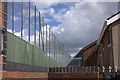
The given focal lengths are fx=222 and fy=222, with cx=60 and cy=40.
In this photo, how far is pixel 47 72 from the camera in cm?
3522

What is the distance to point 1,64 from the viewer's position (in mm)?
14062

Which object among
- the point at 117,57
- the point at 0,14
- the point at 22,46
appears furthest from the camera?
the point at 117,57

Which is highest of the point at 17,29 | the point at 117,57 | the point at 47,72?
the point at 17,29

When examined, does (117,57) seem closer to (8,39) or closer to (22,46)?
(22,46)

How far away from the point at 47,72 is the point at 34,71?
10.0m

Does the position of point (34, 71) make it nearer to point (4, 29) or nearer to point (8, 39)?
point (8, 39)

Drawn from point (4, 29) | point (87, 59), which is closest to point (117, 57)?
point (4, 29)

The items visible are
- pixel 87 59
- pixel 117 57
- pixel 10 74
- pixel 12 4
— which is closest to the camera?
pixel 10 74

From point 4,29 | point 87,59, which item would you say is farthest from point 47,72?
point 87,59

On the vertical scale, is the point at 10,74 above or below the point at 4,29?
below

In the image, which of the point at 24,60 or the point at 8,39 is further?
the point at 24,60

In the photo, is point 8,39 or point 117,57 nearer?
point 8,39

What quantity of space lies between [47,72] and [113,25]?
41.2 feet

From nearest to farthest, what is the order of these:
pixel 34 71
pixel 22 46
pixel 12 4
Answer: pixel 12 4, pixel 22 46, pixel 34 71
